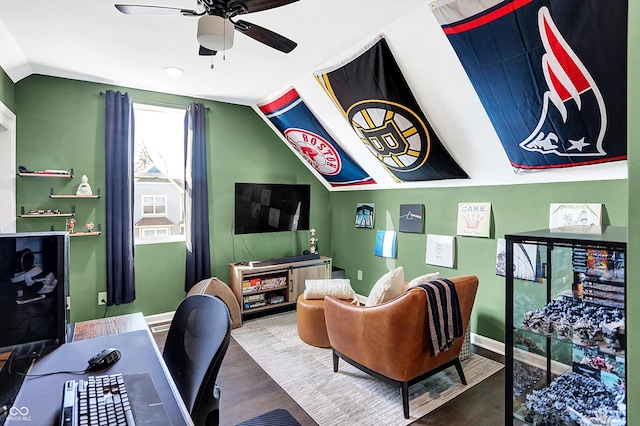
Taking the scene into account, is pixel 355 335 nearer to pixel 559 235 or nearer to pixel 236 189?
pixel 559 235

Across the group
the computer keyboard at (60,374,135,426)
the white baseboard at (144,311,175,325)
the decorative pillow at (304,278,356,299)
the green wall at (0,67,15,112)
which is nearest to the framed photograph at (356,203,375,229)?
the decorative pillow at (304,278,356,299)

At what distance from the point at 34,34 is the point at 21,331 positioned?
2.27 meters

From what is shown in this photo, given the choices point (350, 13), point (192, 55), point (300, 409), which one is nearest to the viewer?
point (350, 13)

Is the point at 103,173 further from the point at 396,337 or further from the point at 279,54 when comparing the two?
the point at 396,337

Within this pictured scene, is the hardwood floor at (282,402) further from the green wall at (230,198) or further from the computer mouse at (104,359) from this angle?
the computer mouse at (104,359)

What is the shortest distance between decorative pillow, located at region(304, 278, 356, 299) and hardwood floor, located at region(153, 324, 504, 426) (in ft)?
2.89

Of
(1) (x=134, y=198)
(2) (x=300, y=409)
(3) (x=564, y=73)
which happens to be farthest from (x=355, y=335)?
(1) (x=134, y=198)

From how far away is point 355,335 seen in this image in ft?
8.19

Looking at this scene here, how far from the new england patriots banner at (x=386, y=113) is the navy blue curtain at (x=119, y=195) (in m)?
2.16

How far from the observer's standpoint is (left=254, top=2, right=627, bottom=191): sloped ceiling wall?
2.34 m

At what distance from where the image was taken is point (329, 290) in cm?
345

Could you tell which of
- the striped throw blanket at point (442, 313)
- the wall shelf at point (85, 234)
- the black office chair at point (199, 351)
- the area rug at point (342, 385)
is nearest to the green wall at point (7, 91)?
the wall shelf at point (85, 234)

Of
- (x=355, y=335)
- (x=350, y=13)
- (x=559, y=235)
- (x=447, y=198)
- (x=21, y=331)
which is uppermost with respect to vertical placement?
(x=350, y=13)

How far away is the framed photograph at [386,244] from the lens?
4.23 meters
